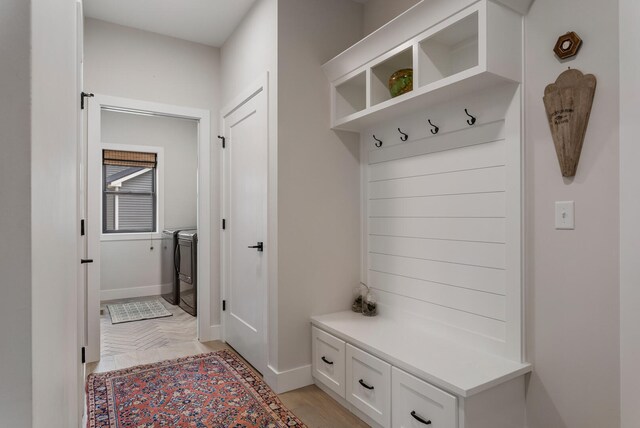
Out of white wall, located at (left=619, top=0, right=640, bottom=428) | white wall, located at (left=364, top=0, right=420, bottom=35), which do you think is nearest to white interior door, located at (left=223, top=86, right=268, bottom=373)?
white wall, located at (left=364, top=0, right=420, bottom=35)

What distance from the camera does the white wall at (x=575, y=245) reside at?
1457mm

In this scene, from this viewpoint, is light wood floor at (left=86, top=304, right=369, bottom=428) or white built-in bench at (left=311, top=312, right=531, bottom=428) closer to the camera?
Result: white built-in bench at (left=311, top=312, right=531, bottom=428)

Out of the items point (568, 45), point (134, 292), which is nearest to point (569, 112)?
point (568, 45)

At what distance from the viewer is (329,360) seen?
2.38 meters

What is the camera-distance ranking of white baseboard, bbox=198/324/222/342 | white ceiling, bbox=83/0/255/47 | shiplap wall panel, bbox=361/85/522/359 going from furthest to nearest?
white baseboard, bbox=198/324/222/342 < white ceiling, bbox=83/0/255/47 < shiplap wall panel, bbox=361/85/522/359

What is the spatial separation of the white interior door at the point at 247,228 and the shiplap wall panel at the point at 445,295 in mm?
863

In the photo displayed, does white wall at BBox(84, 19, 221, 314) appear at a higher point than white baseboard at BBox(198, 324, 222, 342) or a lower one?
higher

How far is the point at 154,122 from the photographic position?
18.1 ft

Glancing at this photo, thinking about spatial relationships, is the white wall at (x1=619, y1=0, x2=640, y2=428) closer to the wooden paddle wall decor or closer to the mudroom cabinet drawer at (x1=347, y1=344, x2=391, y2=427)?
the wooden paddle wall decor

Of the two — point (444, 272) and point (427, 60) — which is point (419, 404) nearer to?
point (444, 272)

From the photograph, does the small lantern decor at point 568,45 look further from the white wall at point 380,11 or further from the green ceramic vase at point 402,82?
the white wall at point 380,11

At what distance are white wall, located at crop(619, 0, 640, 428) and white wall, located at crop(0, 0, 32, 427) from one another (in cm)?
177

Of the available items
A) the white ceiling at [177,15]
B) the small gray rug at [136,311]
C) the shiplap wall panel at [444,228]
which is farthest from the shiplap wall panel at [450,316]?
the small gray rug at [136,311]

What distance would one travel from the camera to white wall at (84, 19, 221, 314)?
309cm
